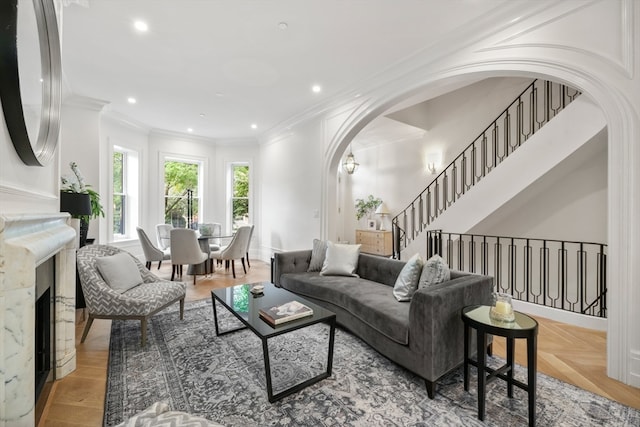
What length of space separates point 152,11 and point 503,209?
4707 millimetres

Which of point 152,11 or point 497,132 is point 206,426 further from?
point 497,132

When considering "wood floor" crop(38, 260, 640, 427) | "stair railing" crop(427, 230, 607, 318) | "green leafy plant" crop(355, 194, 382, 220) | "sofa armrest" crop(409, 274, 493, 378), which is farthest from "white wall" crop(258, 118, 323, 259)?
"wood floor" crop(38, 260, 640, 427)

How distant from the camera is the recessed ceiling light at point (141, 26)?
8.81 feet

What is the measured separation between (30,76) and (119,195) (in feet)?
16.8

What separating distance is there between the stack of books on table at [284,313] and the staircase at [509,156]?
124 inches

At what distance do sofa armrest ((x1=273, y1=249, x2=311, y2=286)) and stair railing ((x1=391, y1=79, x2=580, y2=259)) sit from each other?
2141mm

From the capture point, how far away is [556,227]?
421 centimetres

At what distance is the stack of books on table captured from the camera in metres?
2.06

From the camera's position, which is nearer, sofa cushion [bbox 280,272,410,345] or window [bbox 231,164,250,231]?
sofa cushion [bbox 280,272,410,345]

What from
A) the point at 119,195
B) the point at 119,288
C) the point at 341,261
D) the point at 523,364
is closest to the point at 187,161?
the point at 119,195

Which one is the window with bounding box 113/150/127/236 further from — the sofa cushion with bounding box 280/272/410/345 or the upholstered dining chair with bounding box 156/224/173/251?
A: the sofa cushion with bounding box 280/272/410/345

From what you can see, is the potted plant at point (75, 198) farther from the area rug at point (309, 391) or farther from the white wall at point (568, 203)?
the white wall at point (568, 203)

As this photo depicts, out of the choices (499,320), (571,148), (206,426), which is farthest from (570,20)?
(206,426)

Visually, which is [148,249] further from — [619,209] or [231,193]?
[619,209]
